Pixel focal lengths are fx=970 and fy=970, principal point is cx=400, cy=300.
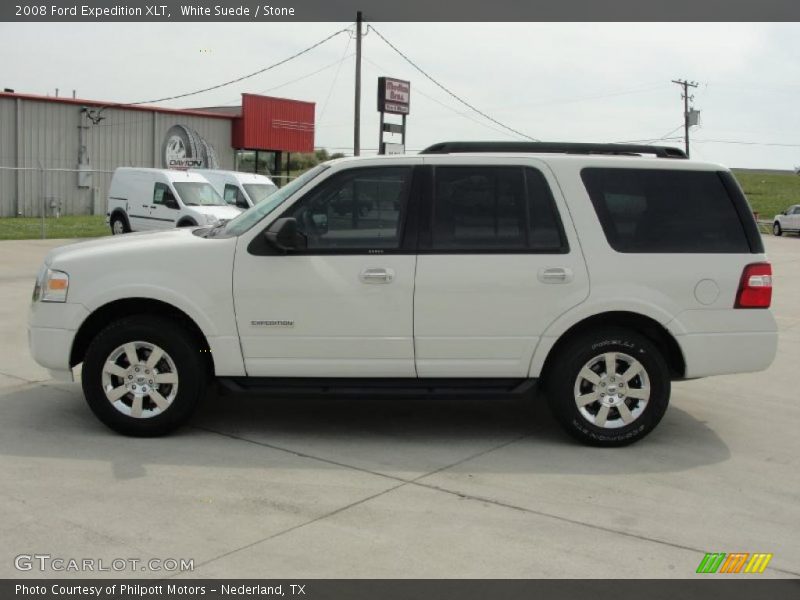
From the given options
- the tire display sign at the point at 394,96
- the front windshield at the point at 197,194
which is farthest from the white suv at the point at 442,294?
the tire display sign at the point at 394,96

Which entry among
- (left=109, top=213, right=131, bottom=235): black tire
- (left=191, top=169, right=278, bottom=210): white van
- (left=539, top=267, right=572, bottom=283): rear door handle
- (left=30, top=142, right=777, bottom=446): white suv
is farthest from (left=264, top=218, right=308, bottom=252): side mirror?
(left=109, top=213, right=131, bottom=235): black tire

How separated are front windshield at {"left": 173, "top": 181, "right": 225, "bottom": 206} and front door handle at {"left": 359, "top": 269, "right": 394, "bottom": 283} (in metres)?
18.5

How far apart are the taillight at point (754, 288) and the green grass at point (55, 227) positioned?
24266 mm

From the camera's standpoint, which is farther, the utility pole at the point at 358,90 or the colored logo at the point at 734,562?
the utility pole at the point at 358,90

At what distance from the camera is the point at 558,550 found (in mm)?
4520

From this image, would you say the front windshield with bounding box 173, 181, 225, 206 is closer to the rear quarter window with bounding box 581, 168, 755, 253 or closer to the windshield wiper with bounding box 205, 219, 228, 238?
the windshield wiper with bounding box 205, 219, 228, 238

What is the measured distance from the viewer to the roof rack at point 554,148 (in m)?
6.60

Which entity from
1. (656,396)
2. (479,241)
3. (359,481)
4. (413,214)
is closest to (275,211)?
(413,214)

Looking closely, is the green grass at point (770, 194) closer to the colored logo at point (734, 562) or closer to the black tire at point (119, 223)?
the black tire at point (119, 223)

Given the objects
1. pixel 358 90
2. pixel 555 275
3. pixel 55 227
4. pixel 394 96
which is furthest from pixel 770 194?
pixel 555 275

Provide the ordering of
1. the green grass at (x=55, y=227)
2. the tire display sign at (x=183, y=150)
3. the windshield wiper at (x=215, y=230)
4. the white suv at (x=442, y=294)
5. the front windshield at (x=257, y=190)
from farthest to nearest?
the tire display sign at (x=183, y=150)
the green grass at (x=55, y=227)
the front windshield at (x=257, y=190)
the windshield wiper at (x=215, y=230)
the white suv at (x=442, y=294)

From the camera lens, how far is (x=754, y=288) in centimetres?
627
